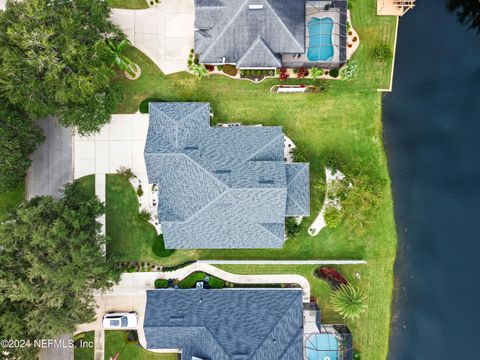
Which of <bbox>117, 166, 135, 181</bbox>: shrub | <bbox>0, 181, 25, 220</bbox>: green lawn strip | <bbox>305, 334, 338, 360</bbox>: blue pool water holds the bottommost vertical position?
<bbox>305, 334, 338, 360</bbox>: blue pool water

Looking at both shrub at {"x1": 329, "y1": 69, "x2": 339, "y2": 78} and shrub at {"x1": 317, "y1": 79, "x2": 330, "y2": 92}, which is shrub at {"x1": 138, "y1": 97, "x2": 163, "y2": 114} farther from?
shrub at {"x1": 329, "y1": 69, "x2": 339, "y2": 78}

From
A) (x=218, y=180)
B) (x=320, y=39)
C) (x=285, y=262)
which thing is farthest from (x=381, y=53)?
(x=285, y=262)

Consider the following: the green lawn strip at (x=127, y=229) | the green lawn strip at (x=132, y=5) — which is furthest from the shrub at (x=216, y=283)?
the green lawn strip at (x=132, y=5)

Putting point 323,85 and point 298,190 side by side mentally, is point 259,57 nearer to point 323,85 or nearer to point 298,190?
point 323,85

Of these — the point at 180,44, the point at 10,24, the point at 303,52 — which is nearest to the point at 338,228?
the point at 303,52

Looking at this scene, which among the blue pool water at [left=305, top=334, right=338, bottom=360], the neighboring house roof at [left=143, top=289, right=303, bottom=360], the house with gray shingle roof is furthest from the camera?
the blue pool water at [left=305, top=334, right=338, bottom=360]

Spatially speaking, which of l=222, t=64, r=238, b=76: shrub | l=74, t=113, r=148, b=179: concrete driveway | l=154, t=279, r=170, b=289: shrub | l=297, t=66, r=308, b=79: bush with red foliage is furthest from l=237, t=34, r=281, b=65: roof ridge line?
l=154, t=279, r=170, b=289: shrub

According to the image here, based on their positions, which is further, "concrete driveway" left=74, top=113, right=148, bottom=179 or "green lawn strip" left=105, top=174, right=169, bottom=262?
"concrete driveway" left=74, top=113, right=148, bottom=179
